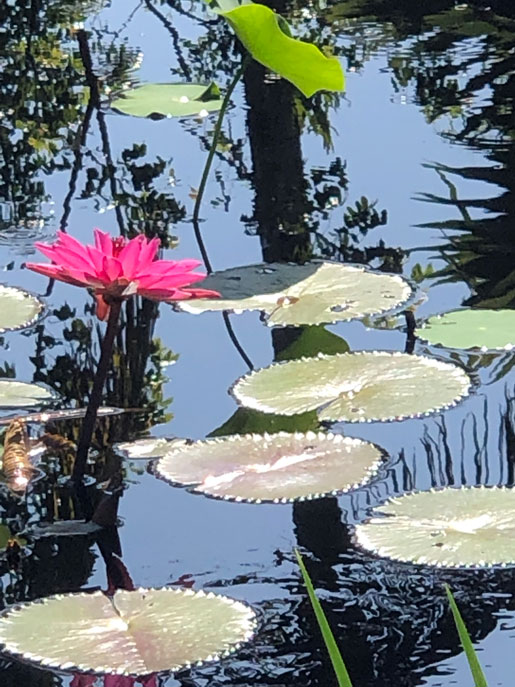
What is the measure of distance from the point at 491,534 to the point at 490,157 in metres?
1.58

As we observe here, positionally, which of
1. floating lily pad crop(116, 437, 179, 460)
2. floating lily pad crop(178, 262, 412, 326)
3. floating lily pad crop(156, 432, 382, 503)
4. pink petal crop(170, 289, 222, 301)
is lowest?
floating lily pad crop(156, 432, 382, 503)

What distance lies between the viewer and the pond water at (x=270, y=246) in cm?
135

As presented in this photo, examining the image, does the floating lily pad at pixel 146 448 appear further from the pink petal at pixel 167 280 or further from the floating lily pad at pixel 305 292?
the floating lily pad at pixel 305 292

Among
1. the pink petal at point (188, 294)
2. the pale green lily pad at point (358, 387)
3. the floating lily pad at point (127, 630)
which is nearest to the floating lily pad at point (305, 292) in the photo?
the pale green lily pad at point (358, 387)

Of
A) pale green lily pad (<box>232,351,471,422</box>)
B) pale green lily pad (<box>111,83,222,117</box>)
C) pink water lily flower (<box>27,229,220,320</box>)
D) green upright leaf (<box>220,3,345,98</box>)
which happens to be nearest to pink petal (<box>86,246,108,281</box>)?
pink water lily flower (<box>27,229,220,320</box>)

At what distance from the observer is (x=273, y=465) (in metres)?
1.63

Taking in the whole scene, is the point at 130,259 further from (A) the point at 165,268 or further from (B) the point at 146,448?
(B) the point at 146,448

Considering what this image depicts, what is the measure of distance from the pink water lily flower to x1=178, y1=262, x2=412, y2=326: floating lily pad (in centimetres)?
54

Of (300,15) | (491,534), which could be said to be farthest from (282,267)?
(300,15)

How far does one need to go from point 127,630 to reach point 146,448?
455mm

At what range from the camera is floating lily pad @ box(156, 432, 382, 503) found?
1562 mm

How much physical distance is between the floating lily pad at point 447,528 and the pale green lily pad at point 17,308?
851 mm

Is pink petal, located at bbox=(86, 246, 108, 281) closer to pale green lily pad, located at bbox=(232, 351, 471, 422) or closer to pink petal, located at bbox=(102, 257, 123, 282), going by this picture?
pink petal, located at bbox=(102, 257, 123, 282)

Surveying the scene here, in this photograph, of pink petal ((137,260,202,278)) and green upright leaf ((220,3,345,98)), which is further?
green upright leaf ((220,3,345,98))
